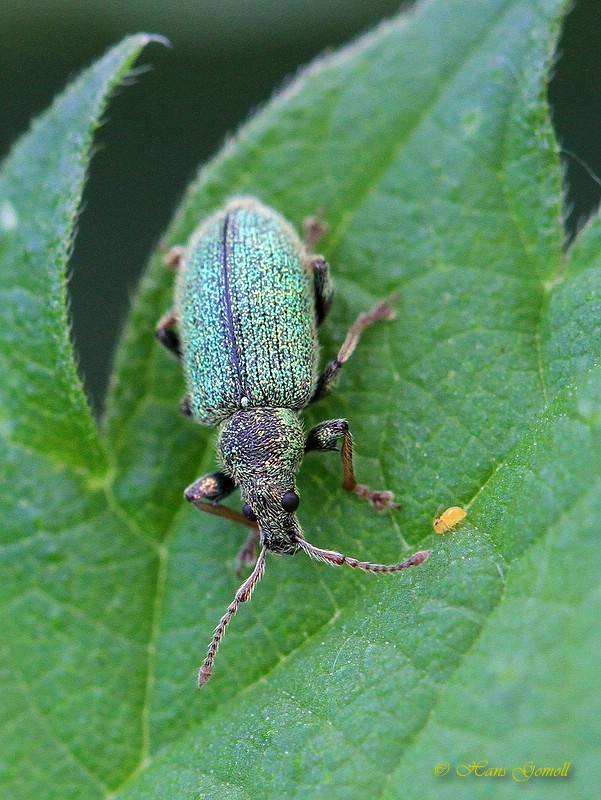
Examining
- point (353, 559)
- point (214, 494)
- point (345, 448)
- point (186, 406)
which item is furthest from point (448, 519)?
point (186, 406)

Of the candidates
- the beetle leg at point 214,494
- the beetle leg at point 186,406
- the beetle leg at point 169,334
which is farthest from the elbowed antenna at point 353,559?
the beetle leg at point 169,334

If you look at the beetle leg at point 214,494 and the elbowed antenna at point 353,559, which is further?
the beetle leg at point 214,494

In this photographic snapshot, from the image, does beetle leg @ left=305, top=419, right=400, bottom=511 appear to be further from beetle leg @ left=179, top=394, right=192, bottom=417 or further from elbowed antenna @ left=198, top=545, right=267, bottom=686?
beetle leg @ left=179, top=394, right=192, bottom=417

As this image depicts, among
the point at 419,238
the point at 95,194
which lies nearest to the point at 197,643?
the point at 419,238

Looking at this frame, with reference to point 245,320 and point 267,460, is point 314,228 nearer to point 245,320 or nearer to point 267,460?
point 245,320

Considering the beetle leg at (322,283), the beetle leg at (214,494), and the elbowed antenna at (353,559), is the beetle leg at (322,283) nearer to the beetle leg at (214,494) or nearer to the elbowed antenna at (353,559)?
the beetle leg at (214,494)

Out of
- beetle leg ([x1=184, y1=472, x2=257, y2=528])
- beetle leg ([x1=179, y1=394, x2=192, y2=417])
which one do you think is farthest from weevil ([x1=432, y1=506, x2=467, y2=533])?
beetle leg ([x1=179, y1=394, x2=192, y2=417])

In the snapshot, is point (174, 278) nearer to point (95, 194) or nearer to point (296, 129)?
point (296, 129)
